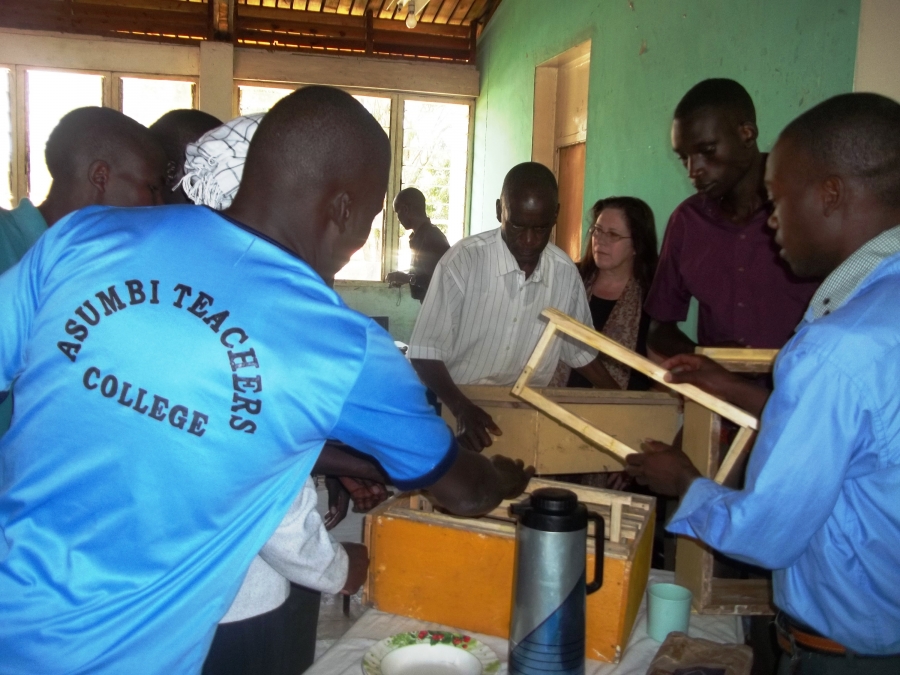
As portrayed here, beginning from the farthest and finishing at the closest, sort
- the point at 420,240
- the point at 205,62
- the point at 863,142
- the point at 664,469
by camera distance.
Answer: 1. the point at 205,62
2. the point at 420,240
3. the point at 664,469
4. the point at 863,142

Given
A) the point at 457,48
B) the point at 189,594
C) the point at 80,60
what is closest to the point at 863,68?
the point at 189,594

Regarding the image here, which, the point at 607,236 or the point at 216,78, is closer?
the point at 607,236

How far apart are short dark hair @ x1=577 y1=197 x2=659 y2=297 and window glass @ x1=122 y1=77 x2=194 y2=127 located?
20.1ft

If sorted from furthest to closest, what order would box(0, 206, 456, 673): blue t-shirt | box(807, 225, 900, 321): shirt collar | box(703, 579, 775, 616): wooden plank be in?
box(703, 579, 775, 616): wooden plank < box(807, 225, 900, 321): shirt collar < box(0, 206, 456, 673): blue t-shirt

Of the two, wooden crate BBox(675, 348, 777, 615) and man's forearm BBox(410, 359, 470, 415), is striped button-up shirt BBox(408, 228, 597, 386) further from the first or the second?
wooden crate BBox(675, 348, 777, 615)

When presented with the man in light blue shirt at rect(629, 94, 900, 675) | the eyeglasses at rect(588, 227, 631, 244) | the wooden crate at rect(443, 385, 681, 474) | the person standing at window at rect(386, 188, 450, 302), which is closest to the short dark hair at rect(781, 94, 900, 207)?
the man in light blue shirt at rect(629, 94, 900, 675)

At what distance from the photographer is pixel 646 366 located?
175cm

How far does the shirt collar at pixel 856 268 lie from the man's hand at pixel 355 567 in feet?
3.20

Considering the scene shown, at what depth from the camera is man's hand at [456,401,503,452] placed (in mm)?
2273

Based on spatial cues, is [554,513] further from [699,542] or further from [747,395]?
[747,395]

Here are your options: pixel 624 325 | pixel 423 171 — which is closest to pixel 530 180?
pixel 624 325

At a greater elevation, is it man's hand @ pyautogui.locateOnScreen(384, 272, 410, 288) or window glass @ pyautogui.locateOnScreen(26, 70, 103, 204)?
window glass @ pyautogui.locateOnScreen(26, 70, 103, 204)

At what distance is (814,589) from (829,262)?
0.56 metres

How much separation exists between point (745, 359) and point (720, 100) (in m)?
0.95
